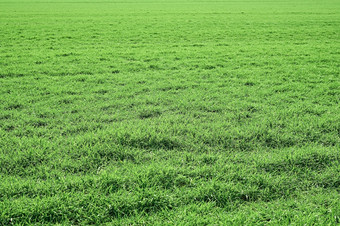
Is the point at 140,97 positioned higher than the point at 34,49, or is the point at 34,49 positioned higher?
the point at 34,49

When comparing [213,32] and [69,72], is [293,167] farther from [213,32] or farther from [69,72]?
[213,32]

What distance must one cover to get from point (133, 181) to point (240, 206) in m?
1.19

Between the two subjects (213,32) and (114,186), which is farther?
(213,32)

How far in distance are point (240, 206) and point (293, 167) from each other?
38.8 inches

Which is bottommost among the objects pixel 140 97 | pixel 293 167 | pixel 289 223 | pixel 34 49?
pixel 289 223

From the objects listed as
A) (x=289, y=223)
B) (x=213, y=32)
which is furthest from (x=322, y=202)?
(x=213, y=32)

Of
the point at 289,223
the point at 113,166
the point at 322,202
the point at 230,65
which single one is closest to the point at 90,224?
the point at 113,166

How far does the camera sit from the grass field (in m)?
2.47

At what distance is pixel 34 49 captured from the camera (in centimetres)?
945

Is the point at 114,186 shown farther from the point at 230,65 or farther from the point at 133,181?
the point at 230,65

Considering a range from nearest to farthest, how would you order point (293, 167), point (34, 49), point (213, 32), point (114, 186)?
1. point (114, 186)
2. point (293, 167)
3. point (34, 49)
4. point (213, 32)

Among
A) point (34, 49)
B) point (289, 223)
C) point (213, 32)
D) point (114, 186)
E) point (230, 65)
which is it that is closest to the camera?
point (289, 223)

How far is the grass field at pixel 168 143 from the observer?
2473mm

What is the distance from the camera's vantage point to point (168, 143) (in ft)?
11.6
